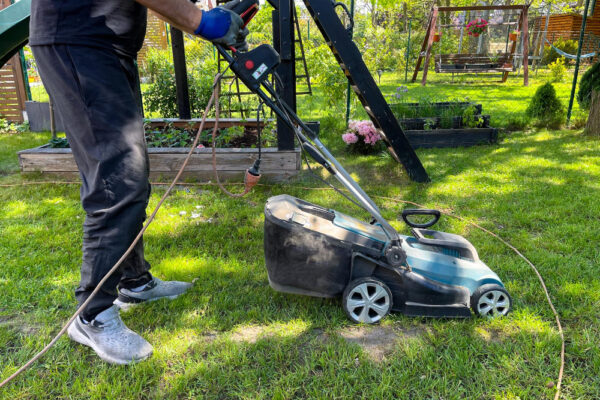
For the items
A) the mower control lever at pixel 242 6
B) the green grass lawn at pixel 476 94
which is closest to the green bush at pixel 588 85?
the green grass lawn at pixel 476 94

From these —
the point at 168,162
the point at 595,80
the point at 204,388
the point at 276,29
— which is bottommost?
the point at 204,388

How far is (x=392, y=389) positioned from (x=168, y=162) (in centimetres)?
322

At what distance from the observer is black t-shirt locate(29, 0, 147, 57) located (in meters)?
1.71

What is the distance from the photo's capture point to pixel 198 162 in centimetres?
434

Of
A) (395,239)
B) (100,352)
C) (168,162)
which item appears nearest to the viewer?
(100,352)

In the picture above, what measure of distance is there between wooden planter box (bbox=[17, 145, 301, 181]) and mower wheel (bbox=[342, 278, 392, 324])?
2.24m

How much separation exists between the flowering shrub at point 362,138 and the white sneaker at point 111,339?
11.9ft

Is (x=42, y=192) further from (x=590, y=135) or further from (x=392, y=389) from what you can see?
(x=590, y=135)

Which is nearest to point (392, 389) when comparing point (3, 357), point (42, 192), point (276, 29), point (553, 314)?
point (553, 314)

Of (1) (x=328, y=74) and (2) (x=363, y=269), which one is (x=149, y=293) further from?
(1) (x=328, y=74)

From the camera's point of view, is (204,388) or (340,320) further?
(340,320)

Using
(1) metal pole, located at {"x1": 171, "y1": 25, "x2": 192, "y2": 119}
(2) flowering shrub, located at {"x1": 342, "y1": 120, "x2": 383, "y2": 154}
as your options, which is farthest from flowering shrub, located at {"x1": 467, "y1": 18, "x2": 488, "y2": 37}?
(1) metal pole, located at {"x1": 171, "y1": 25, "x2": 192, "y2": 119}

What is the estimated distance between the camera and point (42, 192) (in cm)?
400

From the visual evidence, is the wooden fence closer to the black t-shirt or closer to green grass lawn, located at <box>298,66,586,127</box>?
green grass lawn, located at <box>298,66,586,127</box>
